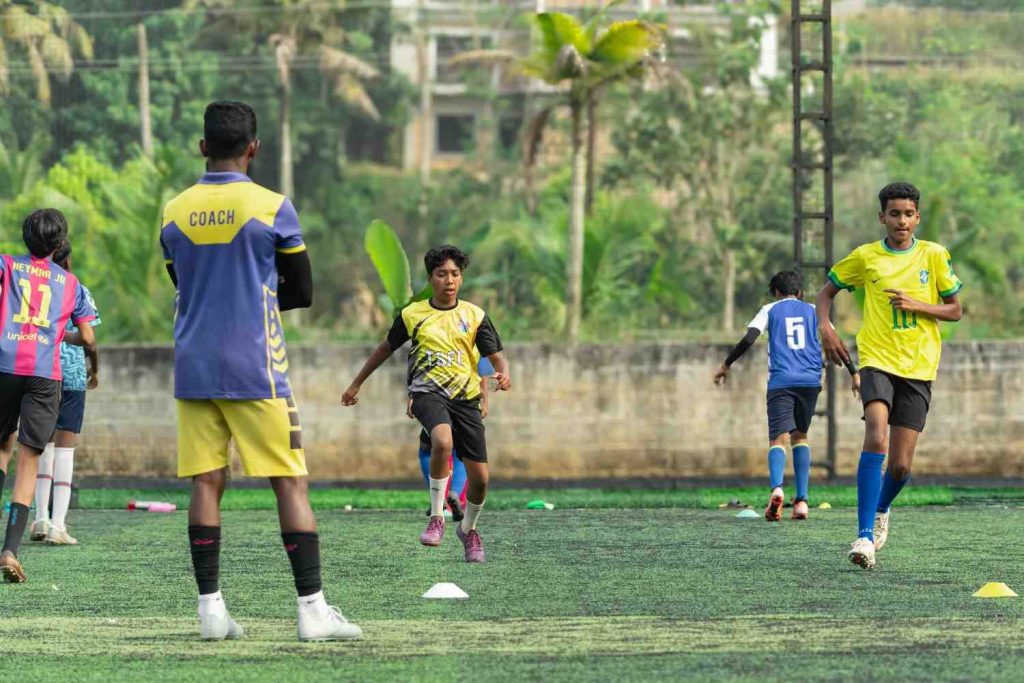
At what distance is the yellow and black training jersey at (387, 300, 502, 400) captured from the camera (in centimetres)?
1062

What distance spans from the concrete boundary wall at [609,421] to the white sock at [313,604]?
12623mm

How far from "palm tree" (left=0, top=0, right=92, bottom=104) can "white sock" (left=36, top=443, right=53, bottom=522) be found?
1325 centimetres

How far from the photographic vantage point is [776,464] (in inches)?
545

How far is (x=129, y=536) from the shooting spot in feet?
41.4

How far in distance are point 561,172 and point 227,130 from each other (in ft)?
139

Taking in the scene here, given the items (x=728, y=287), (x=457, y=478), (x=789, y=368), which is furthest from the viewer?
(x=728, y=287)

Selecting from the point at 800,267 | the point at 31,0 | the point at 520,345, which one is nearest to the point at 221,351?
the point at 800,267

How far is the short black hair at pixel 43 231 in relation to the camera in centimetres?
979

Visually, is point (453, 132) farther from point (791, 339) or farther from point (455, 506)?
point (455, 506)

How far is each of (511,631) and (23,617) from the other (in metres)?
2.26

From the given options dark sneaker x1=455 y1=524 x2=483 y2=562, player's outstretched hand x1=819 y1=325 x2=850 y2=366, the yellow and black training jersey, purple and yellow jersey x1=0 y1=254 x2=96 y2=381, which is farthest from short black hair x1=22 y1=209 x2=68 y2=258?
player's outstretched hand x1=819 y1=325 x2=850 y2=366

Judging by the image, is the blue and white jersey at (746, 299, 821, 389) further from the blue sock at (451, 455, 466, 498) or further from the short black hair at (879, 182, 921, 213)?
the short black hair at (879, 182, 921, 213)

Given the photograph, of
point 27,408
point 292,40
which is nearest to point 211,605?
point 27,408

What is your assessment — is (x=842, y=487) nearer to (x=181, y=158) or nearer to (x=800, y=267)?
(x=800, y=267)
